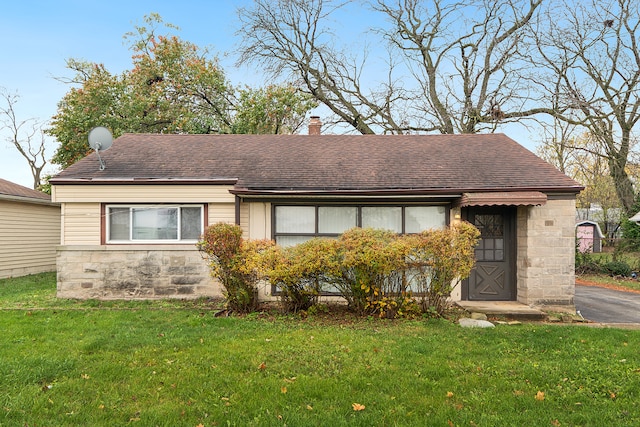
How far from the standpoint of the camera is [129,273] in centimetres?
914

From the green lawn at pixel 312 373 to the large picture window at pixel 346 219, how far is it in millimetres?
2658

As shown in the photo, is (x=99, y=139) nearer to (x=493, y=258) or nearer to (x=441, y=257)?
(x=441, y=257)

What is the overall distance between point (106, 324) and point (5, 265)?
888 cm

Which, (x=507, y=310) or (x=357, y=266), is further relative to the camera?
(x=507, y=310)

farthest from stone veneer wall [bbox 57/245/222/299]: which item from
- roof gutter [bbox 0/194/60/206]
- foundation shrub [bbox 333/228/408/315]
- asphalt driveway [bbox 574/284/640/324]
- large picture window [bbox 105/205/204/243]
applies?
asphalt driveway [bbox 574/284/640/324]

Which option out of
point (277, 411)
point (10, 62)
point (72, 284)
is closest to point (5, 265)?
point (72, 284)

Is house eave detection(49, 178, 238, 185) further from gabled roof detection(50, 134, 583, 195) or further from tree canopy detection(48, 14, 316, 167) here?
tree canopy detection(48, 14, 316, 167)

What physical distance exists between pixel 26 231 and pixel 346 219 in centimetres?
1151

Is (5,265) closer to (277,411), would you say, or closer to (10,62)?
(277,411)

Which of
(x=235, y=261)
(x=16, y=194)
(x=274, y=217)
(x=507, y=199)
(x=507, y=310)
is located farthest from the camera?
(x=16, y=194)

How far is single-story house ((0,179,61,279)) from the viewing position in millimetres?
12910

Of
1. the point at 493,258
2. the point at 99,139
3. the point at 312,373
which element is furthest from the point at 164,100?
the point at 312,373

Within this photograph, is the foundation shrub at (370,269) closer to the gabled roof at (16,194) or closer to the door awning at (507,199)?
the door awning at (507,199)

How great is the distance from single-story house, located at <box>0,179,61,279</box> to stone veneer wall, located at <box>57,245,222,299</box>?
546 centimetres
